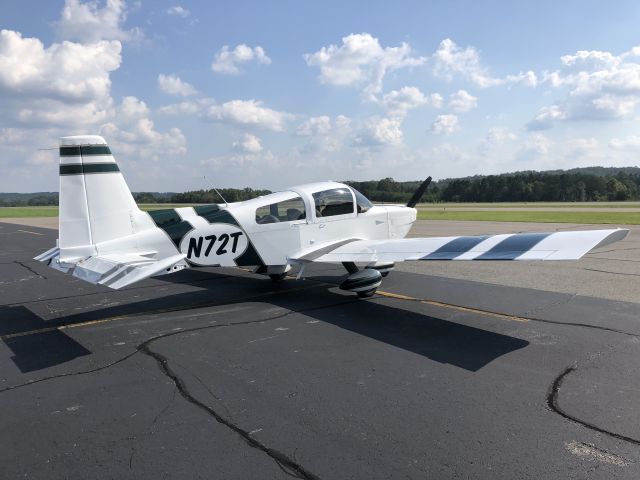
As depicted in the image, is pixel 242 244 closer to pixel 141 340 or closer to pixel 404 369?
pixel 141 340

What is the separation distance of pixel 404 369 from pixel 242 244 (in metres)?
4.46

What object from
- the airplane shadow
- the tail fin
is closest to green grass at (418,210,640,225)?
the airplane shadow

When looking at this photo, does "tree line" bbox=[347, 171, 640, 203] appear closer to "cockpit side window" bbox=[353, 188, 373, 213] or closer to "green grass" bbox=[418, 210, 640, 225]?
"green grass" bbox=[418, 210, 640, 225]

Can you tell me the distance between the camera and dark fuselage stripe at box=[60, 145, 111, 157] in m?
7.33

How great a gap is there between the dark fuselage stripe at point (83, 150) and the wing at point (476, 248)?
3.75 m

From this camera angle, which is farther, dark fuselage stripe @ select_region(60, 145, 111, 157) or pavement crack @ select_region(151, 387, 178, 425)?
dark fuselage stripe @ select_region(60, 145, 111, 157)

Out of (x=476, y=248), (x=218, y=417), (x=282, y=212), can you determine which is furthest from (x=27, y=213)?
(x=218, y=417)

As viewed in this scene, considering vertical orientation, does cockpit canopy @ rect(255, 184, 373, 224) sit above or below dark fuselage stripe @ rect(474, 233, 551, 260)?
above

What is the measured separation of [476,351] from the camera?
5512mm

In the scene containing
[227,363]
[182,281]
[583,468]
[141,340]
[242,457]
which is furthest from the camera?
[182,281]

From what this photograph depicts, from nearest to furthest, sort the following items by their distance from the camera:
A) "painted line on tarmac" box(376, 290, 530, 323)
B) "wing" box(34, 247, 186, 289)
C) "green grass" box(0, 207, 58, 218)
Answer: "wing" box(34, 247, 186, 289), "painted line on tarmac" box(376, 290, 530, 323), "green grass" box(0, 207, 58, 218)

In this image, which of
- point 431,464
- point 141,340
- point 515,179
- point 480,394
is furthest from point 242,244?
point 515,179

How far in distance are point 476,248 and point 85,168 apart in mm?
6316

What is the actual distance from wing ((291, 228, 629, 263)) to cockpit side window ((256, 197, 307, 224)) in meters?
0.73
